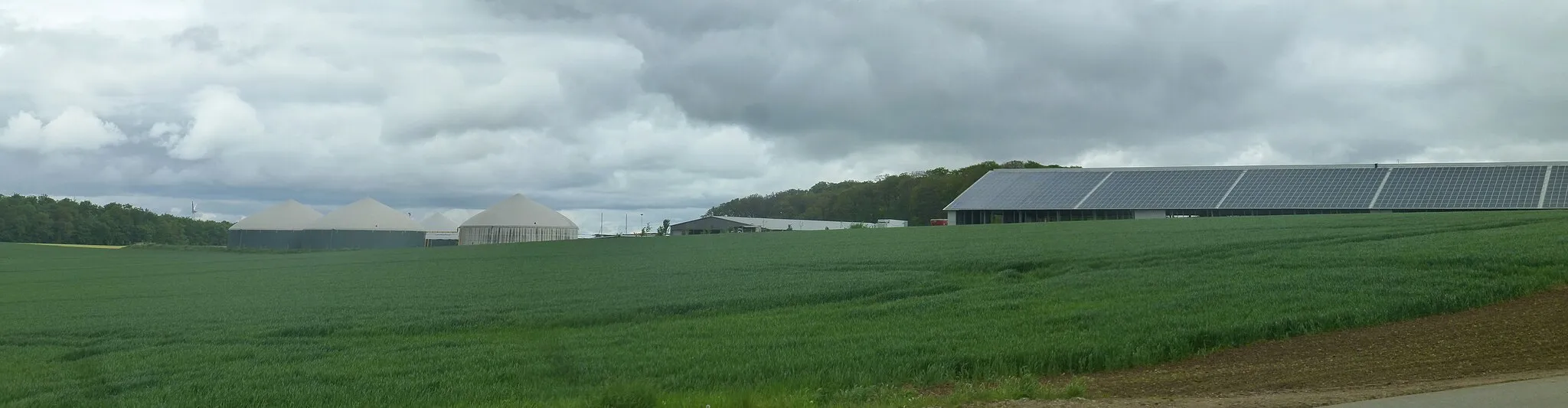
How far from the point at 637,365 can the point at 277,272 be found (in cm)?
Result: 3599

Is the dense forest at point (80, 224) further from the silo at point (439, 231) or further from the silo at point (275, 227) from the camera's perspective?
the silo at point (439, 231)

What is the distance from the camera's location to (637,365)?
13.7 metres

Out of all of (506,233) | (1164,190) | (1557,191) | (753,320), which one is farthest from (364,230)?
(1557,191)

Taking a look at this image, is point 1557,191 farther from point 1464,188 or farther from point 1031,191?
point 1031,191

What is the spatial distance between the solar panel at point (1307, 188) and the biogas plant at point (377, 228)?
58909 mm

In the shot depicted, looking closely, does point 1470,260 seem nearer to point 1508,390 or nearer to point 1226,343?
point 1226,343

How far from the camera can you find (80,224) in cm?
11831

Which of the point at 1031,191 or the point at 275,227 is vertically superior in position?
the point at 1031,191

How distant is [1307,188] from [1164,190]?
913cm

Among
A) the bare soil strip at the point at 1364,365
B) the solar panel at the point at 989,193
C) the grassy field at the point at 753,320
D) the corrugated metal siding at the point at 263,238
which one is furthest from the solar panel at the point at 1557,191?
the corrugated metal siding at the point at 263,238

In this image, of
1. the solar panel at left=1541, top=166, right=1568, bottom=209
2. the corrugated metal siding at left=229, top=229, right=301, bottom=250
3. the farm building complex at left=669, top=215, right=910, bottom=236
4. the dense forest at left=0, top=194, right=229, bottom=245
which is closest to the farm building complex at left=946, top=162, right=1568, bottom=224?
the solar panel at left=1541, top=166, right=1568, bottom=209

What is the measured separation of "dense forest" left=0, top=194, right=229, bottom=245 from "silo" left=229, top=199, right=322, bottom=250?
77.2 feet

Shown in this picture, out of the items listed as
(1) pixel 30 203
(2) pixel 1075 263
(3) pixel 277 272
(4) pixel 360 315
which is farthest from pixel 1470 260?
(1) pixel 30 203

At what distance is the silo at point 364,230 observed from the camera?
96.3m
